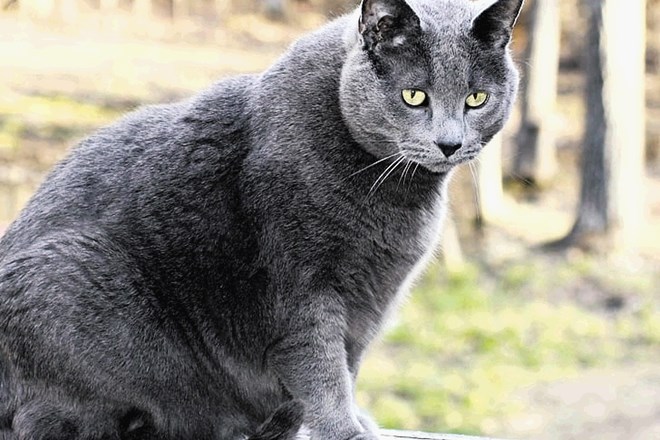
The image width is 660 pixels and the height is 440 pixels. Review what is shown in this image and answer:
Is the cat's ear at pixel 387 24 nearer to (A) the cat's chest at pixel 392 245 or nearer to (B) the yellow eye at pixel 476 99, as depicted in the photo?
(B) the yellow eye at pixel 476 99

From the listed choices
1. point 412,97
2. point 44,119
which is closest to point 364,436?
point 412,97

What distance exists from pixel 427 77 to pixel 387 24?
12 centimetres

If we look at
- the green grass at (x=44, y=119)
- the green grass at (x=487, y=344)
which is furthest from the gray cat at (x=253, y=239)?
the green grass at (x=44, y=119)

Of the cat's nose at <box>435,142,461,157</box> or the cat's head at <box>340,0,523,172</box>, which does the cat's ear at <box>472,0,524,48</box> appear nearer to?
the cat's head at <box>340,0,523,172</box>

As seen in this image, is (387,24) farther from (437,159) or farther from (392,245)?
(392,245)

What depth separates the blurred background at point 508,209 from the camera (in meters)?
4.28

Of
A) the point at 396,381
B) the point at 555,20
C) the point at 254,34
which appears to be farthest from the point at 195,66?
the point at 396,381

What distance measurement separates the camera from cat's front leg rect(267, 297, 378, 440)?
1.84m

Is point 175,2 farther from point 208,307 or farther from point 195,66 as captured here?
point 208,307

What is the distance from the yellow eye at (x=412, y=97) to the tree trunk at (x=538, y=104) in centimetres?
491

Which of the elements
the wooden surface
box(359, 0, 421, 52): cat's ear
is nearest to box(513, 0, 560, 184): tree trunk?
the wooden surface

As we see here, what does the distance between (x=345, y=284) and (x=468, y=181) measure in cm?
452

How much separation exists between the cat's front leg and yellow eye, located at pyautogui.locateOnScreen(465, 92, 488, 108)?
46 cm

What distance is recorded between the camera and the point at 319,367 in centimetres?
184
